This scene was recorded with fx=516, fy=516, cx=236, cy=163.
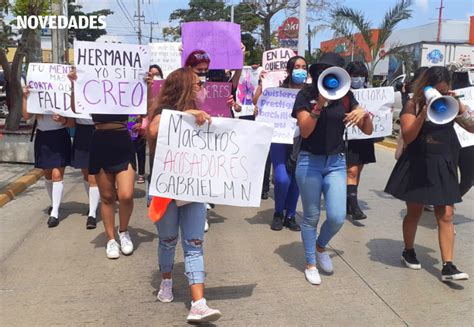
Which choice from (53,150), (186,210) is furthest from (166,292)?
(53,150)

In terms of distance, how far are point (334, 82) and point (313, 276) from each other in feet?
5.15

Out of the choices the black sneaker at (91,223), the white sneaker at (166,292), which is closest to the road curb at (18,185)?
the black sneaker at (91,223)

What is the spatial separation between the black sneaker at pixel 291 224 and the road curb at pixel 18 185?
373 centimetres

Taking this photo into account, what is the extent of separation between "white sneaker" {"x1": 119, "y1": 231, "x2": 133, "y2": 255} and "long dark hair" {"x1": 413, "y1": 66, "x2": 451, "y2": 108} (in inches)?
112

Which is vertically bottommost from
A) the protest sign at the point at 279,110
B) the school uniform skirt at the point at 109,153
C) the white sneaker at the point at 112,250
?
the white sneaker at the point at 112,250

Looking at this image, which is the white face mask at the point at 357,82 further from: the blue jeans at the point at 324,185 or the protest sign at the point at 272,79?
the blue jeans at the point at 324,185

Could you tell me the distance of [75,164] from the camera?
5.98 m

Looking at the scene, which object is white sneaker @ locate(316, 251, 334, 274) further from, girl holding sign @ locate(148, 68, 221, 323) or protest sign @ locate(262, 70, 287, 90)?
protest sign @ locate(262, 70, 287, 90)

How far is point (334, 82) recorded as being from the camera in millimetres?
3742

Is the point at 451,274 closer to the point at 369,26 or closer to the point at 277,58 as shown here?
the point at 277,58

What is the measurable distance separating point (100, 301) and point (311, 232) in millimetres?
1731

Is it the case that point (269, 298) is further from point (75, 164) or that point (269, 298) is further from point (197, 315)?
point (75, 164)

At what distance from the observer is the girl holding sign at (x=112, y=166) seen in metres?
4.71

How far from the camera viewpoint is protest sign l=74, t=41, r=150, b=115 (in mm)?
4711
